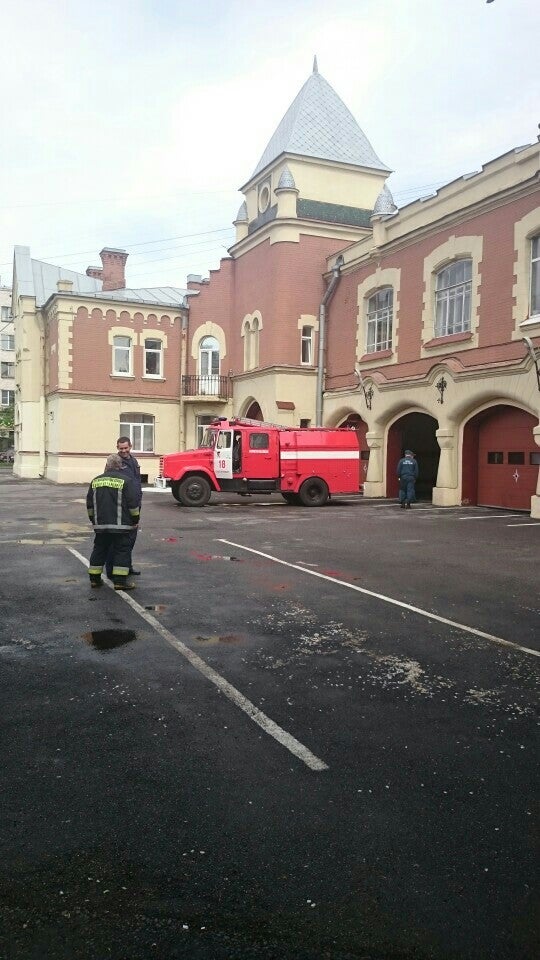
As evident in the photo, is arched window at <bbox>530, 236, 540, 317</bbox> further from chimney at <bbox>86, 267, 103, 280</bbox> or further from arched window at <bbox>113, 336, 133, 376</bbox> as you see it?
chimney at <bbox>86, 267, 103, 280</bbox>

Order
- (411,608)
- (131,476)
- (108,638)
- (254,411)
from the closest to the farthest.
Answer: (108,638)
(411,608)
(131,476)
(254,411)

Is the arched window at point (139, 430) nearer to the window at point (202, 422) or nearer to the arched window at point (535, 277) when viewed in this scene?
the window at point (202, 422)

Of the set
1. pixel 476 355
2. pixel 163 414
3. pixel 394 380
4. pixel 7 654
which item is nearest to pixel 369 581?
pixel 7 654

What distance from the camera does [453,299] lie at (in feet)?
69.8

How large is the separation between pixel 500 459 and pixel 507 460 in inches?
12.0

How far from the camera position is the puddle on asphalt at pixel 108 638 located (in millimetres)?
6215

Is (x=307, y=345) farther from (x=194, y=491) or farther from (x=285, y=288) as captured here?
(x=194, y=491)

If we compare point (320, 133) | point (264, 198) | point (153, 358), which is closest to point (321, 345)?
point (264, 198)

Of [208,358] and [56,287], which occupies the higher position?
[56,287]

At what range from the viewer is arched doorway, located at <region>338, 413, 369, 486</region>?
25.8 meters

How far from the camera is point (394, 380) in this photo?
76.6 ft

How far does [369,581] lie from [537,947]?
6.78 metres

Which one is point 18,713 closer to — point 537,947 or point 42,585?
point 537,947

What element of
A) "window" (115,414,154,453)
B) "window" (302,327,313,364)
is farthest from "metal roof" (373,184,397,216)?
"window" (115,414,154,453)
